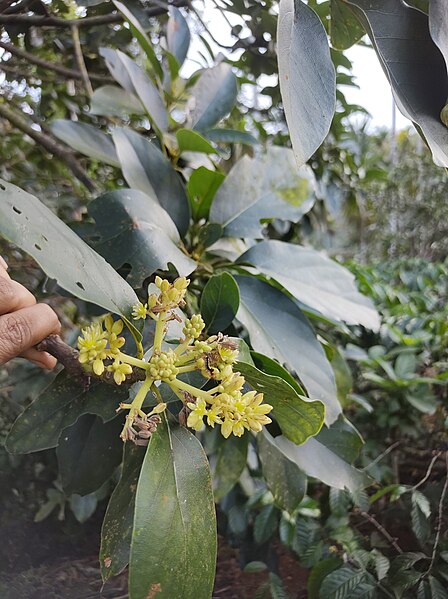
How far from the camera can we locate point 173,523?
390 millimetres

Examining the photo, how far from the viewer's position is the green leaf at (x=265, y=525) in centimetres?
97

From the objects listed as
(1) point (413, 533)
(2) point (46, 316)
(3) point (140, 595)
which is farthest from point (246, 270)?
(1) point (413, 533)

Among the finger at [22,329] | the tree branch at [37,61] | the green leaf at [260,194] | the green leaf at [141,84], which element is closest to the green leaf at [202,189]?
the green leaf at [260,194]

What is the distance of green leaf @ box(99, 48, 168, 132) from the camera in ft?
2.54

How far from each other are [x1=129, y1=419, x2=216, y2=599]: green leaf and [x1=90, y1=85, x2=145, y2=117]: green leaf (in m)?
0.61

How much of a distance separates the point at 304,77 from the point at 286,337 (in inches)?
12.0

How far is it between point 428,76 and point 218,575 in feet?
2.90

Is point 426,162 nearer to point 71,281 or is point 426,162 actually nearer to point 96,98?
point 96,98

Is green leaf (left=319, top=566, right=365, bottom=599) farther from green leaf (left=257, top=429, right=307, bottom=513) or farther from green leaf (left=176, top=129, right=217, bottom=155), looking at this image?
green leaf (left=176, top=129, right=217, bottom=155)

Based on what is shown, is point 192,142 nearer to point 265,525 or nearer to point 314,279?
point 314,279

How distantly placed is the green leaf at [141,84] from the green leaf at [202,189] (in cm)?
12

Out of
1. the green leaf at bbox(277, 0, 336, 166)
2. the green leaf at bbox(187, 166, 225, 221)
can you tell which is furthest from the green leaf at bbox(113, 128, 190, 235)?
the green leaf at bbox(277, 0, 336, 166)

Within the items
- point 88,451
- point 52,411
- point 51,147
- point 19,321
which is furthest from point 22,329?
point 51,147

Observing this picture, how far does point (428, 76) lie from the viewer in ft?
1.38
